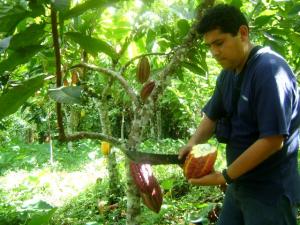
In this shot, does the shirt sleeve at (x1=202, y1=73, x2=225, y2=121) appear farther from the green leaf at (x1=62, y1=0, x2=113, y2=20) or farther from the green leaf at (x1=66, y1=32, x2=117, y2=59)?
the green leaf at (x1=62, y1=0, x2=113, y2=20)

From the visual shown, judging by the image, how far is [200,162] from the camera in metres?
1.53

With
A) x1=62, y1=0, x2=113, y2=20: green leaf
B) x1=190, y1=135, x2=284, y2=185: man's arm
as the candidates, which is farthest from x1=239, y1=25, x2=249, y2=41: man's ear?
x1=62, y1=0, x2=113, y2=20: green leaf

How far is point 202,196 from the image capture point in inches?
141

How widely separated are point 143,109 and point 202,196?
A: 206cm

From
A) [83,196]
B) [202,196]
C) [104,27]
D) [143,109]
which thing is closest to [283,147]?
[143,109]

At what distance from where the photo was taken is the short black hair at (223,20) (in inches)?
59.6

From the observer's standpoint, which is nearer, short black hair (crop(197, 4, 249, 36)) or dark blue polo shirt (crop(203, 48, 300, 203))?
dark blue polo shirt (crop(203, 48, 300, 203))

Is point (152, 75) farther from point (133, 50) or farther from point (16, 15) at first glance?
point (16, 15)

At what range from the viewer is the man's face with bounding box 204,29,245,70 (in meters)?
1.54

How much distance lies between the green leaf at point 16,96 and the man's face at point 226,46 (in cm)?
79

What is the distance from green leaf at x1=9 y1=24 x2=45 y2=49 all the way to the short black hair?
2.47ft

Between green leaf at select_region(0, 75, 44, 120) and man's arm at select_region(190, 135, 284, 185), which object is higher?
green leaf at select_region(0, 75, 44, 120)

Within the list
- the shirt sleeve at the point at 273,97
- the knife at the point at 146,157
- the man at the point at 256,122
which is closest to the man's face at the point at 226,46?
the man at the point at 256,122

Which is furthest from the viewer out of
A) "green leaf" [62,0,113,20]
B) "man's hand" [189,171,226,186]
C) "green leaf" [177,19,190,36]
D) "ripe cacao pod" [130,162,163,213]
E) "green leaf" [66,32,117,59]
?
"green leaf" [177,19,190,36]
